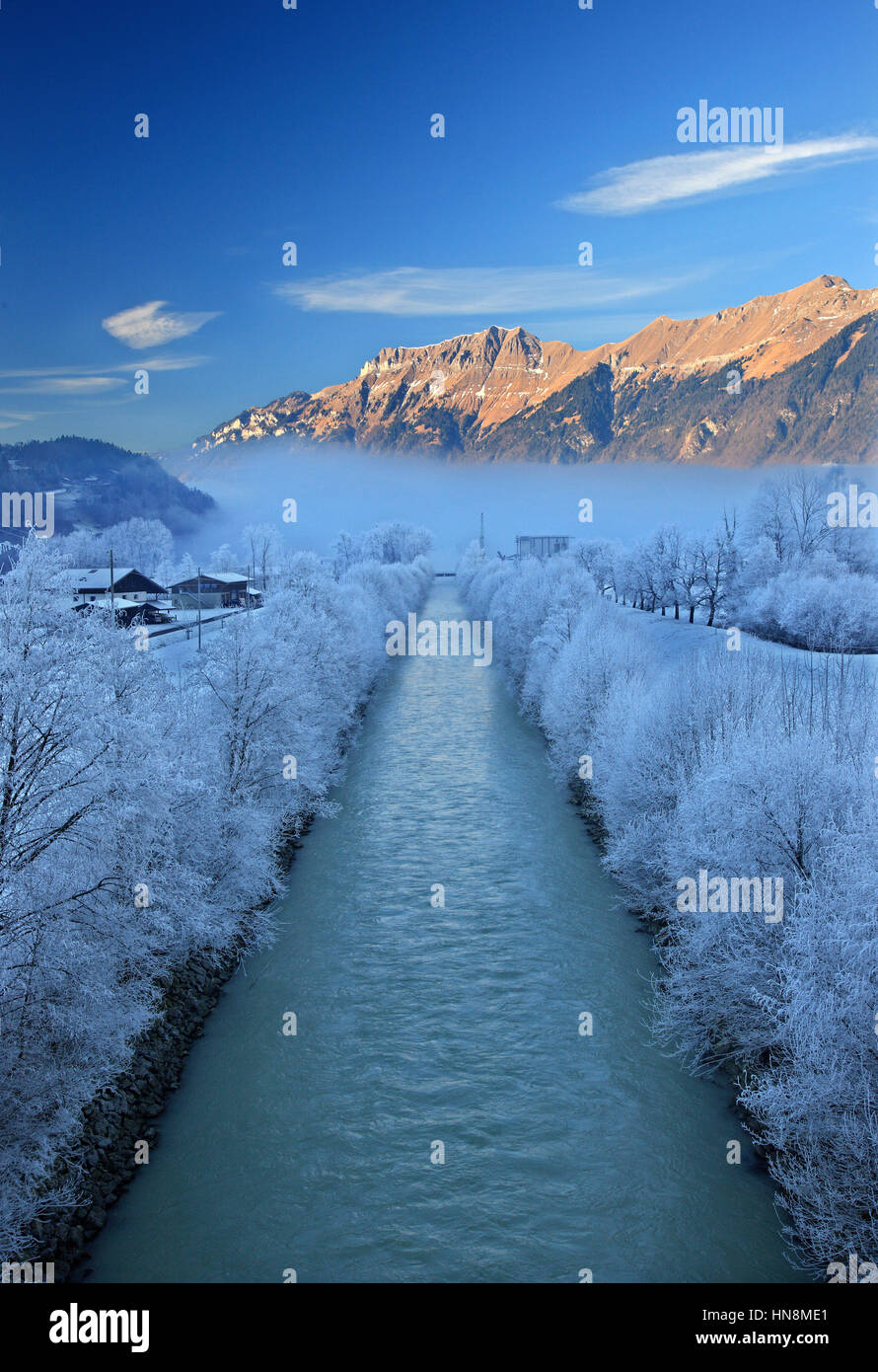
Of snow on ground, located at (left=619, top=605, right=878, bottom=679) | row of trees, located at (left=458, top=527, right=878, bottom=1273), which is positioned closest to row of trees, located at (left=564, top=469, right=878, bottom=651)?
snow on ground, located at (left=619, top=605, right=878, bottom=679)

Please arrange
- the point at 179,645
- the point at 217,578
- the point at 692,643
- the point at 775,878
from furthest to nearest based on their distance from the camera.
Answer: the point at 217,578, the point at 179,645, the point at 692,643, the point at 775,878

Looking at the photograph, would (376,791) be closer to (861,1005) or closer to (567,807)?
(567,807)

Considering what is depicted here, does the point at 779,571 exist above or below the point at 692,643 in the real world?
above

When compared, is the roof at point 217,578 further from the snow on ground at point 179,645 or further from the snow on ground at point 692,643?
the snow on ground at point 692,643

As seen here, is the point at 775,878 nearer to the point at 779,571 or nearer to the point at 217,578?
the point at 779,571

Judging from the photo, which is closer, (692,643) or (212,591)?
(692,643)

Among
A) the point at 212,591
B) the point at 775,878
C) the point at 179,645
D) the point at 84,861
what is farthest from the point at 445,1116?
the point at 212,591

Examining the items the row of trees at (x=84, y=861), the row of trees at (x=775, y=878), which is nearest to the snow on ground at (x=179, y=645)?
the row of trees at (x=84, y=861)
